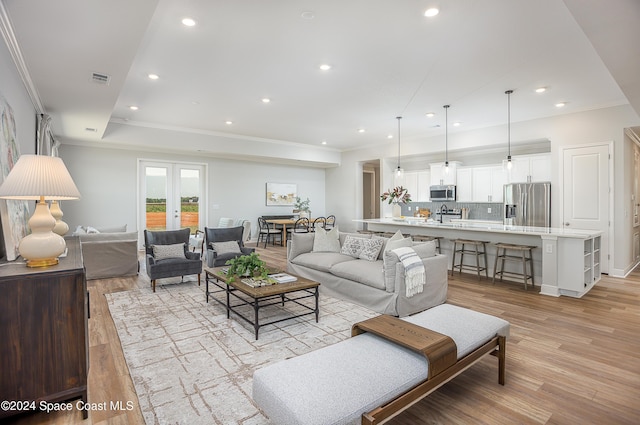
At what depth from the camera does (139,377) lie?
2371mm

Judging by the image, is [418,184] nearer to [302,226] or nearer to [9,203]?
[302,226]

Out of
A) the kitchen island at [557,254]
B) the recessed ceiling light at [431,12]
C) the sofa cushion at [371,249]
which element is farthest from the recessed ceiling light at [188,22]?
the kitchen island at [557,254]

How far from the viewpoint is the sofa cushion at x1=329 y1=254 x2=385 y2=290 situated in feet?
12.0

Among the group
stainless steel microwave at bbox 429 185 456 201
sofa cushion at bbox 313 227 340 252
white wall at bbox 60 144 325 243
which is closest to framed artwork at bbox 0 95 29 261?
sofa cushion at bbox 313 227 340 252

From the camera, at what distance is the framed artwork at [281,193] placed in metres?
10.2

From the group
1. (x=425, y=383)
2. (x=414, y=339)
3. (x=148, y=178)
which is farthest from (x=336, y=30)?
(x=148, y=178)

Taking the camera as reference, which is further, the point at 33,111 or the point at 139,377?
the point at 33,111

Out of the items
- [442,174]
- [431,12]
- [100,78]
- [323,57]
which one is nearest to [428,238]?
[442,174]

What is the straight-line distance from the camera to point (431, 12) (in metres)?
2.83

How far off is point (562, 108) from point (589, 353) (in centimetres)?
465

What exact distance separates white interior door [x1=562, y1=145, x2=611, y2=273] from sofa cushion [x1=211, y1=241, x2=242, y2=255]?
6.01 metres

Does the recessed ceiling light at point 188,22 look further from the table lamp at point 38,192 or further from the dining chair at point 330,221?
the dining chair at point 330,221

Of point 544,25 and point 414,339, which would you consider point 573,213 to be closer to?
point 544,25

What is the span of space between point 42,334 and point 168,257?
3.02 m
